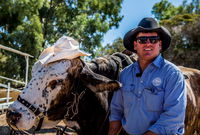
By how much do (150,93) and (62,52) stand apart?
45.4 inches

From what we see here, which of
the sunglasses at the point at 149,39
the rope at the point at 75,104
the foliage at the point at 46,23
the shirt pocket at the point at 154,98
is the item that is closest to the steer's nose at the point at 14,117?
the rope at the point at 75,104

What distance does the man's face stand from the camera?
256 centimetres

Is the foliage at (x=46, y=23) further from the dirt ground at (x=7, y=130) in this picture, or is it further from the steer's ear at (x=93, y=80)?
the steer's ear at (x=93, y=80)

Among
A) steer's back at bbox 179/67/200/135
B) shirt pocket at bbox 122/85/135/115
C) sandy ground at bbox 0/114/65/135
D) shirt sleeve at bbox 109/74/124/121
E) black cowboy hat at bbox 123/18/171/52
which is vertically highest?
black cowboy hat at bbox 123/18/171/52

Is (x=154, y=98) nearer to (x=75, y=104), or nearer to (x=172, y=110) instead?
(x=172, y=110)

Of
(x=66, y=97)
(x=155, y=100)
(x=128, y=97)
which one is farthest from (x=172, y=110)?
(x=66, y=97)

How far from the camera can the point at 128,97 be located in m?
2.62

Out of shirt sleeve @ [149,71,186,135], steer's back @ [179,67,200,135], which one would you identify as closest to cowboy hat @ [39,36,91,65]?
shirt sleeve @ [149,71,186,135]

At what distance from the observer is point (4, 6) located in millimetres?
21109

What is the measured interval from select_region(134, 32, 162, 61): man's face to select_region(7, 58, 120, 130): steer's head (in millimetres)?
433

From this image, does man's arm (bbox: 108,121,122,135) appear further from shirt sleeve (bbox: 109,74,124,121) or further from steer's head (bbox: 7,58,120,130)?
steer's head (bbox: 7,58,120,130)

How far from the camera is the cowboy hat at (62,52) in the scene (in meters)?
3.03

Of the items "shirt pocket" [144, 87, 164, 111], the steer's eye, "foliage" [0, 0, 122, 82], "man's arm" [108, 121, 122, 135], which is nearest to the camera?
"shirt pocket" [144, 87, 164, 111]

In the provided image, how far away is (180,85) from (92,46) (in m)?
22.6
